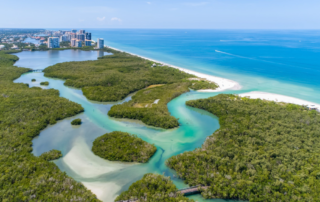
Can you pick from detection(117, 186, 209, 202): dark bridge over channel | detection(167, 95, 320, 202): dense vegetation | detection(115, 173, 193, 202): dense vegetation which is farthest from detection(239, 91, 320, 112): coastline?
detection(115, 173, 193, 202): dense vegetation

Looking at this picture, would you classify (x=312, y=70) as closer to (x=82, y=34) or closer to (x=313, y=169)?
(x=313, y=169)

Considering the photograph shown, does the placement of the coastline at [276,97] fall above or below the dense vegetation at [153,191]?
above

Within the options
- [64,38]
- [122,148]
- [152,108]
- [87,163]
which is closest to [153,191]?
[122,148]

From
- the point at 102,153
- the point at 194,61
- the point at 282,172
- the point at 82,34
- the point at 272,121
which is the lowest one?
the point at 102,153

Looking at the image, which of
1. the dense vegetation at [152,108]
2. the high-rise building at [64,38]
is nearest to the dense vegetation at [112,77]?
the dense vegetation at [152,108]

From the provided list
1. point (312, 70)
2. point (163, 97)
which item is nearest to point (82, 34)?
point (163, 97)

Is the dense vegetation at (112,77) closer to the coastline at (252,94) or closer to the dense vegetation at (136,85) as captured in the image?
the dense vegetation at (136,85)

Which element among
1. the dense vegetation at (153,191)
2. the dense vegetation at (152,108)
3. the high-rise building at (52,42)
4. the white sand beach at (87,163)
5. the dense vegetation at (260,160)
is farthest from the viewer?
the high-rise building at (52,42)

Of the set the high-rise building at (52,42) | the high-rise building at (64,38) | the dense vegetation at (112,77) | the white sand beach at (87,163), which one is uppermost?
the high-rise building at (64,38)
